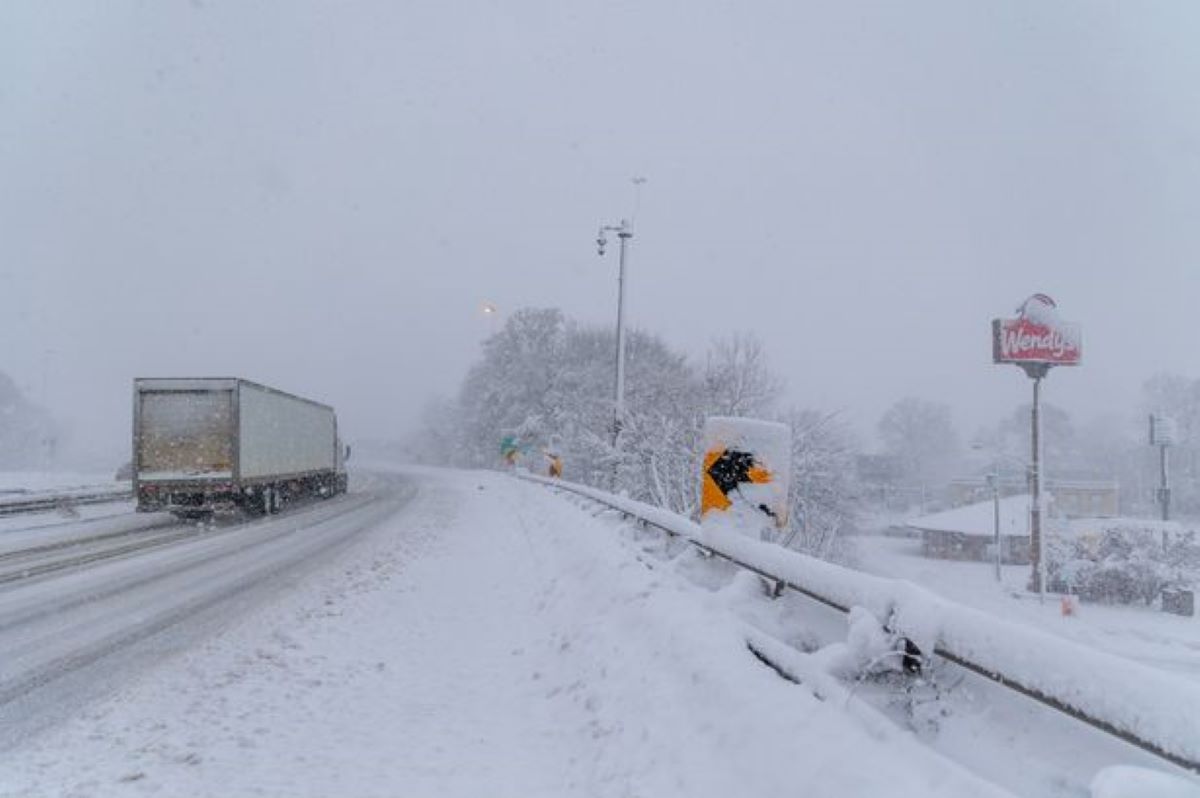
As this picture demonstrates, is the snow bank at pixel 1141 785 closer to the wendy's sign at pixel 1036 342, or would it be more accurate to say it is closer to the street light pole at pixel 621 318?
the street light pole at pixel 621 318

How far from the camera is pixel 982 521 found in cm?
6481

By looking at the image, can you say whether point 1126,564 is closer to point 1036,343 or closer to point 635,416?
point 1036,343

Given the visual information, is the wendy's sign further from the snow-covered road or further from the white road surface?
the snow-covered road

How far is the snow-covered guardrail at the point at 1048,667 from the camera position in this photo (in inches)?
87.2

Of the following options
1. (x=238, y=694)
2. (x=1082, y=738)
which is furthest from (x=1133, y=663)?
(x=238, y=694)

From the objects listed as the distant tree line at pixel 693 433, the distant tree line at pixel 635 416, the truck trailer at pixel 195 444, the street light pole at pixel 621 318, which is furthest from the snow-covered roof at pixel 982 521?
the truck trailer at pixel 195 444

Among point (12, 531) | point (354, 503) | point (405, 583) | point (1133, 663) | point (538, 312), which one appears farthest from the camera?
point (538, 312)

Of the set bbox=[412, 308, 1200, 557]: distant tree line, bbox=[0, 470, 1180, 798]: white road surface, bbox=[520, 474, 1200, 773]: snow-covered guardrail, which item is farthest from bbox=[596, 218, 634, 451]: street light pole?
bbox=[520, 474, 1200, 773]: snow-covered guardrail

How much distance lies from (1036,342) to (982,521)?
26.3m

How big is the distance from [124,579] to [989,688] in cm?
1205

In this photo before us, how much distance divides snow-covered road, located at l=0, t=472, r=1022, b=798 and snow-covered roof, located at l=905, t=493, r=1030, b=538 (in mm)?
59995

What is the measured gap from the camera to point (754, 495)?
7016 millimetres


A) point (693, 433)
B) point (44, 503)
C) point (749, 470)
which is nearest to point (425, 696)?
point (749, 470)

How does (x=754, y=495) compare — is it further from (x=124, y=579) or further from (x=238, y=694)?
(x=124, y=579)
